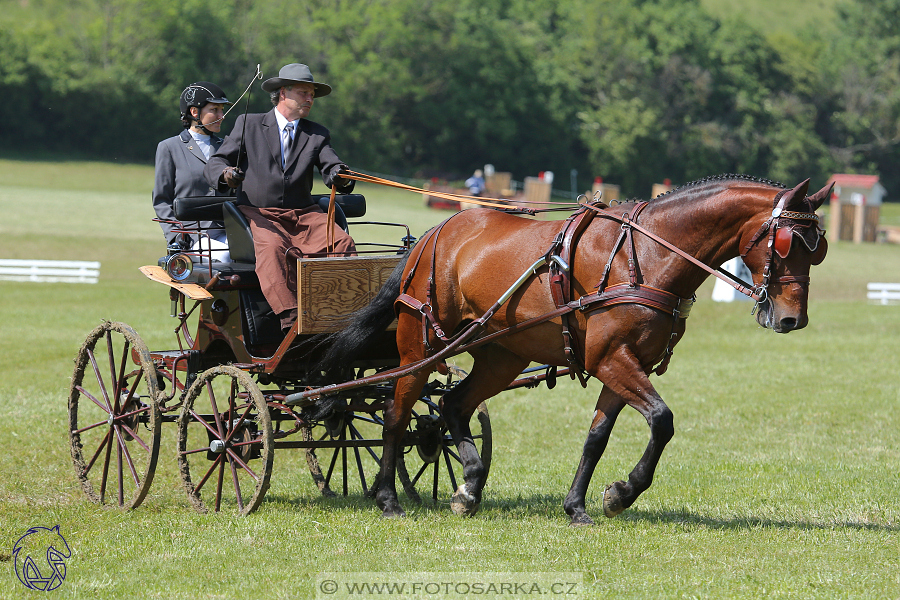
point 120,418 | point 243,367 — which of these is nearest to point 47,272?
point 120,418

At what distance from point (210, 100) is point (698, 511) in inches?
192

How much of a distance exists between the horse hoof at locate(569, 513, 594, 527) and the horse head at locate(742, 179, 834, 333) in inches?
63.7

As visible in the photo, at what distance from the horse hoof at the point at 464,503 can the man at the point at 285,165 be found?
1644 millimetres

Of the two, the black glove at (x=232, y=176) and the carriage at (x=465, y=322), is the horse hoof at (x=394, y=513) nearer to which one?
the carriage at (x=465, y=322)

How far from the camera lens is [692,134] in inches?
2859

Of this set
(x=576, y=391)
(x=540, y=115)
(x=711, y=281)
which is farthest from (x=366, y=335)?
(x=540, y=115)

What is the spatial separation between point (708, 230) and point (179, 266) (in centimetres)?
354

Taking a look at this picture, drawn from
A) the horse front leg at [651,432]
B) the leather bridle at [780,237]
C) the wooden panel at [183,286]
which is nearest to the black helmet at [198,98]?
the wooden panel at [183,286]

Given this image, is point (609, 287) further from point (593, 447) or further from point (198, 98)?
point (198, 98)

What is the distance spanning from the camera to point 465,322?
6.99m

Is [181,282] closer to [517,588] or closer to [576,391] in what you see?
[517,588]

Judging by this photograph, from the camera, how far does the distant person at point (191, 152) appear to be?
8422 mm

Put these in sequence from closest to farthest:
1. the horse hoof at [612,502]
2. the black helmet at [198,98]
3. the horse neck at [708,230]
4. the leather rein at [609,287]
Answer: the leather rein at [609,287]
the horse neck at [708,230]
the horse hoof at [612,502]
the black helmet at [198,98]

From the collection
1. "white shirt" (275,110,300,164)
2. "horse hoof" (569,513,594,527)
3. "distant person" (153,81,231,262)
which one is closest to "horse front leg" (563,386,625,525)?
"horse hoof" (569,513,594,527)
